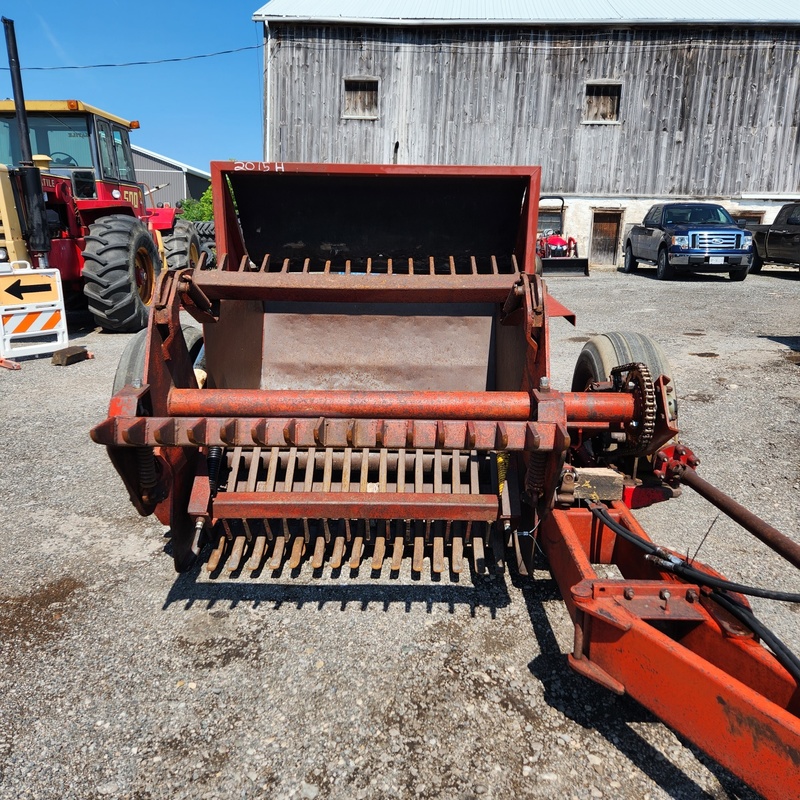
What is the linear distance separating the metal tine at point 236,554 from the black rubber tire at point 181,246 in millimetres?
7219

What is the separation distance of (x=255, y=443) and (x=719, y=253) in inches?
506

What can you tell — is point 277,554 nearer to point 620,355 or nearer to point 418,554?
point 418,554

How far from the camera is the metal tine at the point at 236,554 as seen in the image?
8.92 feet

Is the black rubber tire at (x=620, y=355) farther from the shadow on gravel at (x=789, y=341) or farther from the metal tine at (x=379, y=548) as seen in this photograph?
the shadow on gravel at (x=789, y=341)

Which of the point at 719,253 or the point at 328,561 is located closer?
the point at 328,561

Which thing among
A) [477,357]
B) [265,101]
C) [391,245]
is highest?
[265,101]

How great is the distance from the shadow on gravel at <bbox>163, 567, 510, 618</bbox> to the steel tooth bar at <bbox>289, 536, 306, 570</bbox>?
14 centimetres

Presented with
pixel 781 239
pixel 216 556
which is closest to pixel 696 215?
pixel 781 239

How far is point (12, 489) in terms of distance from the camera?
3738 millimetres

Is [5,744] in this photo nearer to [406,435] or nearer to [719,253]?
[406,435]

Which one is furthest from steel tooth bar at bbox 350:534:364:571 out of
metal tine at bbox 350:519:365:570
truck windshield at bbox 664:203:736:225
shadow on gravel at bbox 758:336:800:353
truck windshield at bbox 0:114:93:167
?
truck windshield at bbox 664:203:736:225

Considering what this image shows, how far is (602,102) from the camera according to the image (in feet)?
52.4

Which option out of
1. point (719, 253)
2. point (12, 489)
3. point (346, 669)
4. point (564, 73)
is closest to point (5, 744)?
point (346, 669)

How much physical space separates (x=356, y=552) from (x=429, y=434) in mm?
830
